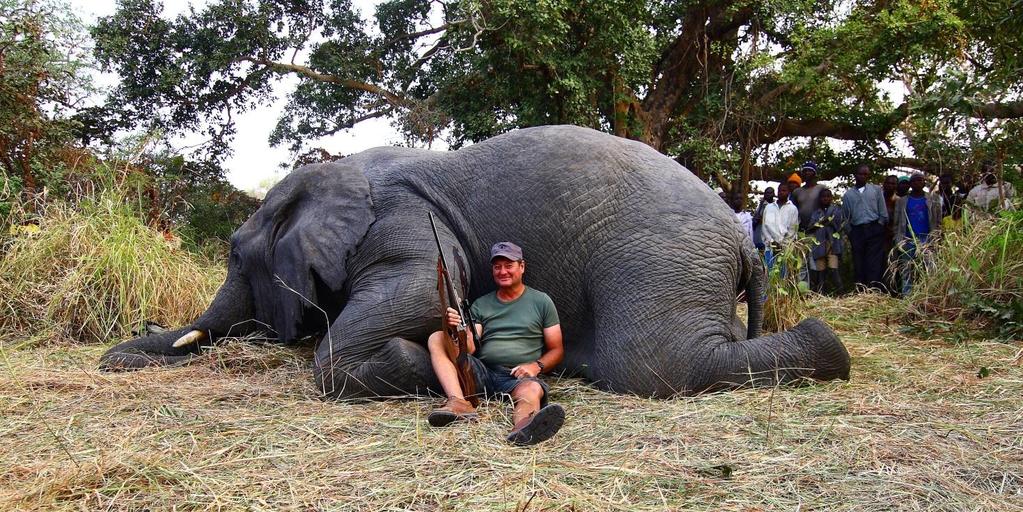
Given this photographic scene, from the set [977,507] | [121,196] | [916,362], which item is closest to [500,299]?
[977,507]

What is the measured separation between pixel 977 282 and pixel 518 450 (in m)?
4.79

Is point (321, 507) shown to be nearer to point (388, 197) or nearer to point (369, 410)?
point (369, 410)

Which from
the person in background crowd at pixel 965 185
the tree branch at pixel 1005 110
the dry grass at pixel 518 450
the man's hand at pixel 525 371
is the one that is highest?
the tree branch at pixel 1005 110

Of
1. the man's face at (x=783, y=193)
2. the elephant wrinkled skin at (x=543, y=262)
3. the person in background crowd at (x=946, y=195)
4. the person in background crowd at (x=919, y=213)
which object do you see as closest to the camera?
the elephant wrinkled skin at (x=543, y=262)

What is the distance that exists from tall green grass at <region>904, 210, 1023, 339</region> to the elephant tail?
2179mm

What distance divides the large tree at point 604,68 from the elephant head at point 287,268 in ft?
24.3

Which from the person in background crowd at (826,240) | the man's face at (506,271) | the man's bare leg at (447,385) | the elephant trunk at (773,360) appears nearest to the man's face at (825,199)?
the person in background crowd at (826,240)

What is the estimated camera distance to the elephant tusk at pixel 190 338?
540 cm

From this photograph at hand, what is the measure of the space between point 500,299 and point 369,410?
88 cm

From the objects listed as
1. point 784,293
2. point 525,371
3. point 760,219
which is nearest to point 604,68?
point 760,219

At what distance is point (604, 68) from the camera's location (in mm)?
13031

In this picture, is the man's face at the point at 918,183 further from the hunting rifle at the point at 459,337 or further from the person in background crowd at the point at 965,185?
the hunting rifle at the point at 459,337

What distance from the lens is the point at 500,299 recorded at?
430 cm

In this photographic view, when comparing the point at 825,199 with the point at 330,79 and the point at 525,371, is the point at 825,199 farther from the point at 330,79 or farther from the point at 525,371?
the point at 330,79
